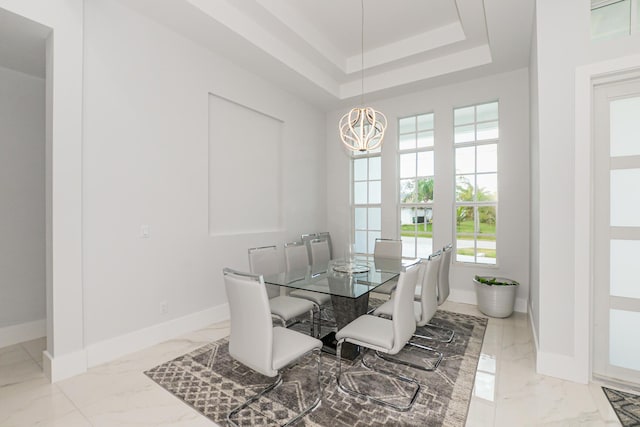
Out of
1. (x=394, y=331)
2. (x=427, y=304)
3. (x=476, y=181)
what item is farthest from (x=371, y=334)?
(x=476, y=181)

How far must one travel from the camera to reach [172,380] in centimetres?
232

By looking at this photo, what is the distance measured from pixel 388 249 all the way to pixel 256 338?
8.57ft

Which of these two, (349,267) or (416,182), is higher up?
(416,182)

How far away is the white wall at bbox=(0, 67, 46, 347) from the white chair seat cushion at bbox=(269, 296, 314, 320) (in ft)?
8.66

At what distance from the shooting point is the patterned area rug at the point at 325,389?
Answer: 1882 mm

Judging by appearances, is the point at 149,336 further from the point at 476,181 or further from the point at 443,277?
the point at 476,181

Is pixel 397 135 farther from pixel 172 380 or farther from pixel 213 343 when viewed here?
pixel 172 380

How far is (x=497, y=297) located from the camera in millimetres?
3627

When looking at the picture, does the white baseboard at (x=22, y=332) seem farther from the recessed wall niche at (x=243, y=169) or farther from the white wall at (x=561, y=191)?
the white wall at (x=561, y=191)

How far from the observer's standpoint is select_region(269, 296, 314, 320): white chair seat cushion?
2.67 metres

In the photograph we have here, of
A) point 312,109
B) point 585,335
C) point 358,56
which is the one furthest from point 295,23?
point 585,335

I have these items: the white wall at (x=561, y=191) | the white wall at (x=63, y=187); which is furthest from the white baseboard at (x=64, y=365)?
the white wall at (x=561, y=191)

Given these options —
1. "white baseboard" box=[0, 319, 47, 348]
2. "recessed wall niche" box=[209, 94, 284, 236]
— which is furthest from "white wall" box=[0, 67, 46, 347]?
"recessed wall niche" box=[209, 94, 284, 236]

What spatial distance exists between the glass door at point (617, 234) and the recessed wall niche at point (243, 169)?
140 inches
